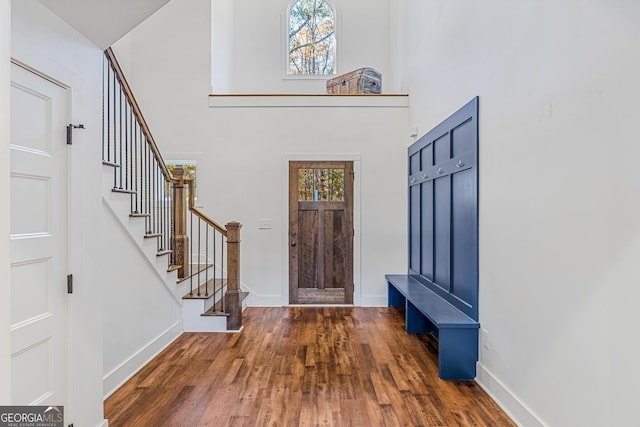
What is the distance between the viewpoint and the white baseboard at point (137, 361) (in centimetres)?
260

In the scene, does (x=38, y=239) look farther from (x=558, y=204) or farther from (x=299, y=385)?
(x=558, y=204)

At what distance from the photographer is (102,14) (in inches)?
71.1

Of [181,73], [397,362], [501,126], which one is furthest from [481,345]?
[181,73]

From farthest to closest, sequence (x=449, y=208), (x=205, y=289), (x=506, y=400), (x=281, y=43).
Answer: (x=281, y=43)
(x=205, y=289)
(x=449, y=208)
(x=506, y=400)

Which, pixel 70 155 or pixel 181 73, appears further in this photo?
pixel 181 73

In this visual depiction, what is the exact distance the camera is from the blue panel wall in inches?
116

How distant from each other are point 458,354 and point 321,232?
266 cm

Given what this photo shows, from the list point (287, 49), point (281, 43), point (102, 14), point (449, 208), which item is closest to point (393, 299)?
point (449, 208)

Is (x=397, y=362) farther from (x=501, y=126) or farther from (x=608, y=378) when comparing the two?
(x=501, y=126)

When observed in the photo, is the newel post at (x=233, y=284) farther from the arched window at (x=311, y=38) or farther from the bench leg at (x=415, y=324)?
the arched window at (x=311, y=38)

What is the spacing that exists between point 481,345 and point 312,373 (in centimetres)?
135

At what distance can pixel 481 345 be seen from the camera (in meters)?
2.80

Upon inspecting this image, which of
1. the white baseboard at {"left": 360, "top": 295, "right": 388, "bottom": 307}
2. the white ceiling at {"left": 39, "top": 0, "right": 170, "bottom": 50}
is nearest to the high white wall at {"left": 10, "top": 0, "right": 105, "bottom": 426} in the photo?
the white ceiling at {"left": 39, "top": 0, "right": 170, "bottom": 50}

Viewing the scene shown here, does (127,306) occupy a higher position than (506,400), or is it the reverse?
(127,306)
